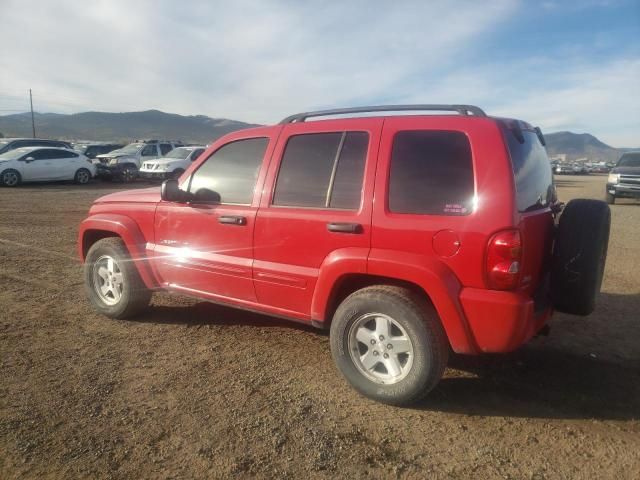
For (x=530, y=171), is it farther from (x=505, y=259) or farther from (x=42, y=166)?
(x=42, y=166)

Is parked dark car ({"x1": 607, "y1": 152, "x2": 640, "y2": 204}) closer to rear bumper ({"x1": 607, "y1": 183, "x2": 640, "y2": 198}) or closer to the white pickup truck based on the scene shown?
rear bumper ({"x1": 607, "y1": 183, "x2": 640, "y2": 198})

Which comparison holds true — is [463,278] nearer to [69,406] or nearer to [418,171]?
[418,171]

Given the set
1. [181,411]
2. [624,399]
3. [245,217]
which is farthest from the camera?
[245,217]

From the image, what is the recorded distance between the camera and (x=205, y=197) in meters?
3.92

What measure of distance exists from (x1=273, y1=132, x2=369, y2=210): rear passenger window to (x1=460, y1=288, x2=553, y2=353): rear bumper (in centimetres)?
97

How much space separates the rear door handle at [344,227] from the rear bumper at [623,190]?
16.0 m

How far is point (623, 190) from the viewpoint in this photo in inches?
625

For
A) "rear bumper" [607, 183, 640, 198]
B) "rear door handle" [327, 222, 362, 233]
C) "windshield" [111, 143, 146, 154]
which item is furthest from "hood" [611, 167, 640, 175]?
"windshield" [111, 143, 146, 154]

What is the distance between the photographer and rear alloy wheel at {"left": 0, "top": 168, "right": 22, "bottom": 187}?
17.8 meters

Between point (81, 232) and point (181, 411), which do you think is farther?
point (81, 232)

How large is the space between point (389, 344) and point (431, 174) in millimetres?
1113

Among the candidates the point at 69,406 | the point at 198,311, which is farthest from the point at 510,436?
the point at 198,311

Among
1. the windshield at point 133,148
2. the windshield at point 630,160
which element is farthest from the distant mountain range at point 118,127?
the windshield at point 630,160

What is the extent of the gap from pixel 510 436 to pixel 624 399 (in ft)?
3.34
